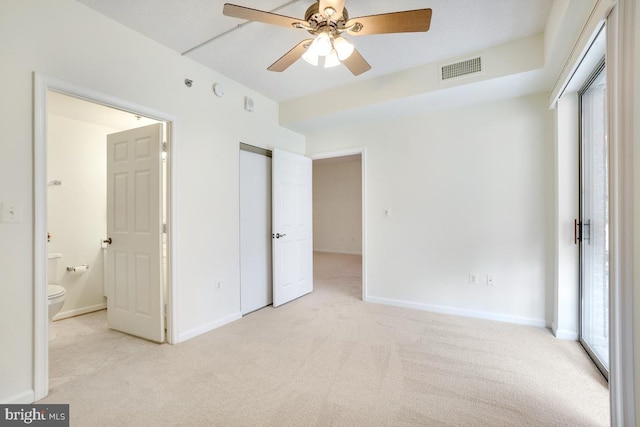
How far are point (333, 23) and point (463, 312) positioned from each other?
3.13m

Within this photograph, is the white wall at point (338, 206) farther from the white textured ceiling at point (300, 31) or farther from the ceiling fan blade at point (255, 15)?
the ceiling fan blade at point (255, 15)

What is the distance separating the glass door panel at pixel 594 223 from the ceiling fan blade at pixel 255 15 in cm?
221

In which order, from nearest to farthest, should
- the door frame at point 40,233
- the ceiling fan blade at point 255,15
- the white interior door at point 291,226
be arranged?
1. the ceiling fan blade at point 255,15
2. the door frame at point 40,233
3. the white interior door at point 291,226

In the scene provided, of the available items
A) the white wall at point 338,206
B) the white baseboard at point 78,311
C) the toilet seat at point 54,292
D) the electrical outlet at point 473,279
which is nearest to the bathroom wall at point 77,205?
the white baseboard at point 78,311

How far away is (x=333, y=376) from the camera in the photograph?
208 cm

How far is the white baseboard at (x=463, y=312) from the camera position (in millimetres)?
2977

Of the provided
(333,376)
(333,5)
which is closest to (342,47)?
(333,5)

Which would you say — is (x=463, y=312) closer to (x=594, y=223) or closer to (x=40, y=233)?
(x=594, y=223)

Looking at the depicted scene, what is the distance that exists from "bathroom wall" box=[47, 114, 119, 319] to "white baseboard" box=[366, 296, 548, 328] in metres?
3.56

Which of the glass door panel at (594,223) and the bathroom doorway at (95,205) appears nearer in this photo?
the glass door panel at (594,223)

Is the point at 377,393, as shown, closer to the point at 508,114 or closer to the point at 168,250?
the point at 168,250

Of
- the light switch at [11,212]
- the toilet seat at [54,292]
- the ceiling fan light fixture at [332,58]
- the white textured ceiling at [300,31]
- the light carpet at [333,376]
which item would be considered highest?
the white textured ceiling at [300,31]

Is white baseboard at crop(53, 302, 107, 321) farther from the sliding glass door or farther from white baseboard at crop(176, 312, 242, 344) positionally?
the sliding glass door

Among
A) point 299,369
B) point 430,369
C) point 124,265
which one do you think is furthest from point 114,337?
point 430,369
